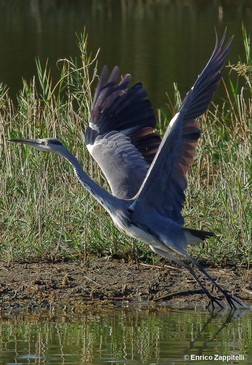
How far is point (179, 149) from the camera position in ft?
21.3

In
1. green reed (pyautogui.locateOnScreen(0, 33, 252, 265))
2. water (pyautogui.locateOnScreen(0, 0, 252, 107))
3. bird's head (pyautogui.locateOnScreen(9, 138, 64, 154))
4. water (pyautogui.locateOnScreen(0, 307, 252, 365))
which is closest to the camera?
water (pyautogui.locateOnScreen(0, 307, 252, 365))

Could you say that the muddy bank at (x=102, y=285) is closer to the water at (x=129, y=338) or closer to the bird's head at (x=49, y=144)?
the water at (x=129, y=338)

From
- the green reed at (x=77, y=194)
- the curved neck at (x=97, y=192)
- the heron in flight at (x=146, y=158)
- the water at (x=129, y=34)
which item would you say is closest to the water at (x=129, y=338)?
the heron in flight at (x=146, y=158)

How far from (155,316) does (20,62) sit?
13.4 metres

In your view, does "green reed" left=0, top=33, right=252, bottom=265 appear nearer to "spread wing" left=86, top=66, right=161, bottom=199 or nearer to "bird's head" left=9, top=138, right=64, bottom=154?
"spread wing" left=86, top=66, right=161, bottom=199

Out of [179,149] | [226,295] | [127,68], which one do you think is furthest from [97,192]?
[127,68]

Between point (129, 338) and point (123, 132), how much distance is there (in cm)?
190

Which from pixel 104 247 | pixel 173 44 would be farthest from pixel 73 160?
pixel 173 44

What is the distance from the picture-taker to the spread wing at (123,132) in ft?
23.2

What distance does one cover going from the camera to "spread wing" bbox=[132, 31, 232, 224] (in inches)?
247

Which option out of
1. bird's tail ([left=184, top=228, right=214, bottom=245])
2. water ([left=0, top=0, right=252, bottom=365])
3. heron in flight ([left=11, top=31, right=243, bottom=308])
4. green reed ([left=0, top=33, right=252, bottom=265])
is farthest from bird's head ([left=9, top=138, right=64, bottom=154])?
water ([left=0, top=0, right=252, bottom=365])

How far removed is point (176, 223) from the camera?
677cm

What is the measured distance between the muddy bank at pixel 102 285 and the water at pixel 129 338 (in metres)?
0.18

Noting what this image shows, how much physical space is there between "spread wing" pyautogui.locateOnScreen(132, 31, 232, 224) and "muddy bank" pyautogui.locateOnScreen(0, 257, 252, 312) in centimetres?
49
